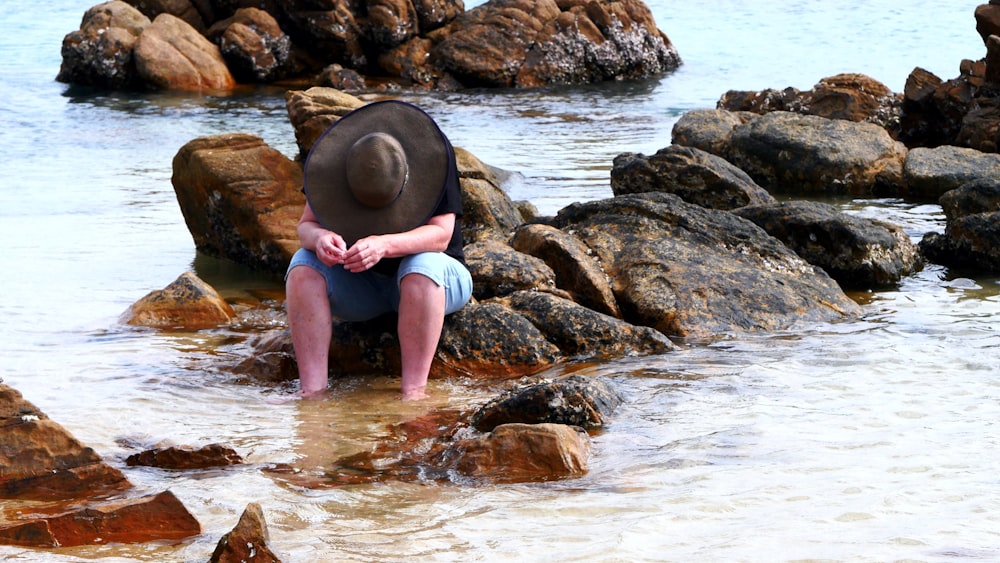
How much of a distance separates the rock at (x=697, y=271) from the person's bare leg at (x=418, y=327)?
189cm

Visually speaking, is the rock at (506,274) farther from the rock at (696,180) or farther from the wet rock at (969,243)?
the wet rock at (969,243)

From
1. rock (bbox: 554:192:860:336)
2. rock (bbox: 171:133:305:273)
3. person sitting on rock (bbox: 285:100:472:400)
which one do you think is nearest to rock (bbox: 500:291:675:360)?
rock (bbox: 554:192:860:336)

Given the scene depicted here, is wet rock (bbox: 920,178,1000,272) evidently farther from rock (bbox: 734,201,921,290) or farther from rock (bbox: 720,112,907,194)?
rock (bbox: 720,112,907,194)

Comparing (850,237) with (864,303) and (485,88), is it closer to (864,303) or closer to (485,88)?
(864,303)

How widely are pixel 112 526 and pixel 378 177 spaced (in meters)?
2.41

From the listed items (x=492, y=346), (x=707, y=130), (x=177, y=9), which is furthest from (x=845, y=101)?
(x=177, y=9)

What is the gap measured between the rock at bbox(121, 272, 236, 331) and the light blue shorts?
5.90 feet

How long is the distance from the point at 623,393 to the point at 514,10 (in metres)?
23.7

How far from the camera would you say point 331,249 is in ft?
17.9

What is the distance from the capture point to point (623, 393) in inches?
230

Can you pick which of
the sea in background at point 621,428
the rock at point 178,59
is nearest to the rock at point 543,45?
the rock at point 178,59

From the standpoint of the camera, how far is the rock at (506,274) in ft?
23.5

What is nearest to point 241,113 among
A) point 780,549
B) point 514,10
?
point 514,10

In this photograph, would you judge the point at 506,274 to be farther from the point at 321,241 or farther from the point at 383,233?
the point at 321,241
